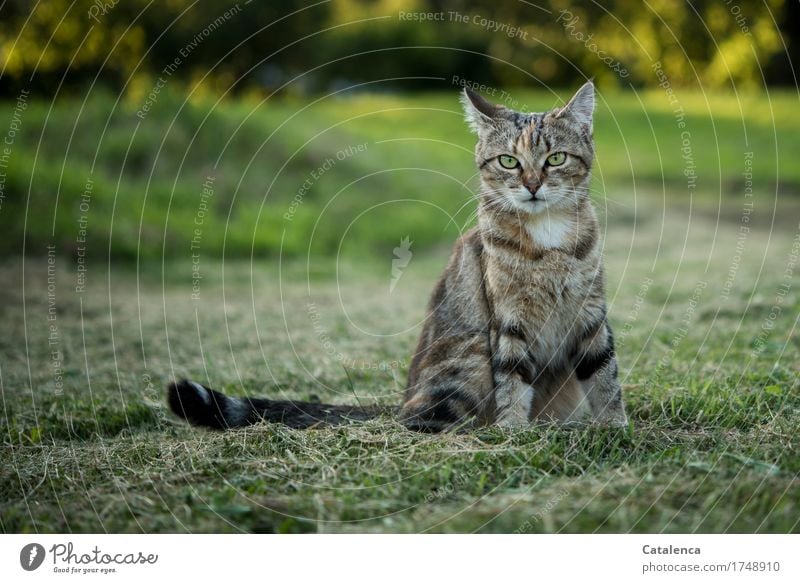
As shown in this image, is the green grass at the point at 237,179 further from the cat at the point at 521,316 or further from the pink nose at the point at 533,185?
the pink nose at the point at 533,185

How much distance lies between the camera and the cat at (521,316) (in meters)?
4.12

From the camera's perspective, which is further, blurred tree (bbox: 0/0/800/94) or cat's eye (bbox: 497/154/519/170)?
blurred tree (bbox: 0/0/800/94)

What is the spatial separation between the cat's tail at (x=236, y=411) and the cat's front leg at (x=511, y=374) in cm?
72

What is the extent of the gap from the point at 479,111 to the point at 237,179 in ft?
25.1

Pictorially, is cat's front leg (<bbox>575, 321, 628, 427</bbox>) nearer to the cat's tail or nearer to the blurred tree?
the cat's tail

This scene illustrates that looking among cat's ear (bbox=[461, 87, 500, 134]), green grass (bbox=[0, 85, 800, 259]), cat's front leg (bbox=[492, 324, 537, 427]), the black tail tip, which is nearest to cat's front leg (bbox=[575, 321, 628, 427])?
cat's front leg (bbox=[492, 324, 537, 427])

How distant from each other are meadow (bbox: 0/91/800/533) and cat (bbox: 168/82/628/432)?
20 cm

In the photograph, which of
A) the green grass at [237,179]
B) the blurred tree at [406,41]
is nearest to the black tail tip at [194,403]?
the green grass at [237,179]

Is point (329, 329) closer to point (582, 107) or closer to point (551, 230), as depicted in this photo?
point (551, 230)

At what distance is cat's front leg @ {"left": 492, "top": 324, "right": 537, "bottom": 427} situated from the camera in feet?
13.3

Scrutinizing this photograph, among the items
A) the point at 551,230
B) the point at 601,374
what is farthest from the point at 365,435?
the point at 551,230

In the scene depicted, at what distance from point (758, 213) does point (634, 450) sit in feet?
31.1

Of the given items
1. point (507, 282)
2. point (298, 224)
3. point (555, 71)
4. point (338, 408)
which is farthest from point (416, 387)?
point (555, 71)

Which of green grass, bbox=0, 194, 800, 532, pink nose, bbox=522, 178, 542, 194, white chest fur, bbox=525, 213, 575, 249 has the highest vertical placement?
pink nose, bbox=522, 178, 542, 194
